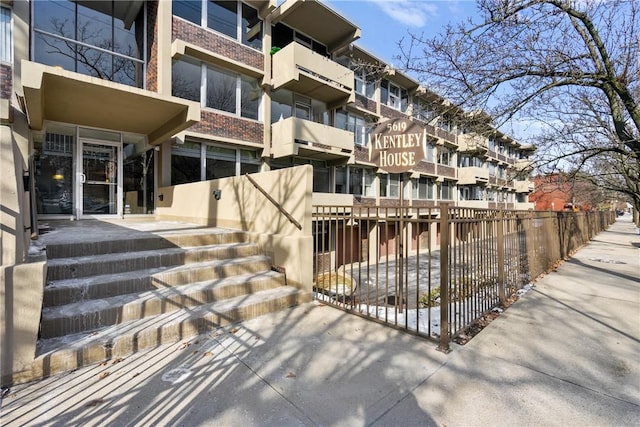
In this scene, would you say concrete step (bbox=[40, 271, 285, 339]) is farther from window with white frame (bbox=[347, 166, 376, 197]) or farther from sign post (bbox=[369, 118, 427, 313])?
window with white frame (bbox=[347, 166, 376, 197])

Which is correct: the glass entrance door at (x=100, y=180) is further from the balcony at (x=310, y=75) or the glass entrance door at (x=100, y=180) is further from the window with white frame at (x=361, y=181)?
the window with white frame at (x=361, y=181)

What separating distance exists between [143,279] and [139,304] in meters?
0.52

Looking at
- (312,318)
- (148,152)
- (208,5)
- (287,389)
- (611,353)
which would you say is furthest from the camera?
(208,5)

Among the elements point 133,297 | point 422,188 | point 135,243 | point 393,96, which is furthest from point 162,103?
point 422,188

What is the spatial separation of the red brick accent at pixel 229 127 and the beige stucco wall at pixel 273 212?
364 centimetres

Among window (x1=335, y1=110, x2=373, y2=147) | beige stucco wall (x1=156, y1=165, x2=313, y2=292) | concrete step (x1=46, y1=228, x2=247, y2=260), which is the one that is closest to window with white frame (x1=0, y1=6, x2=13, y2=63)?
beige stucco wall (x1=156, y1=165, x2=313, y2=292)

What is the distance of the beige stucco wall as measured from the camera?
16.6 ft

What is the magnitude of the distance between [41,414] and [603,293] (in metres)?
8.28

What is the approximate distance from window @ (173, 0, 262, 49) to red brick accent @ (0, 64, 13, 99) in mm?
5225

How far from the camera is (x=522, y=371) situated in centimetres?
293

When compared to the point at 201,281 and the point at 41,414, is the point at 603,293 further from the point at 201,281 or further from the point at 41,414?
the point at 41,414

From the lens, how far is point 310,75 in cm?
1301

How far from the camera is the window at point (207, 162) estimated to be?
10.4 metres

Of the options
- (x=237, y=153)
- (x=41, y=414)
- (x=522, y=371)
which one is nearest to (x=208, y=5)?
(x=237, y=153)
